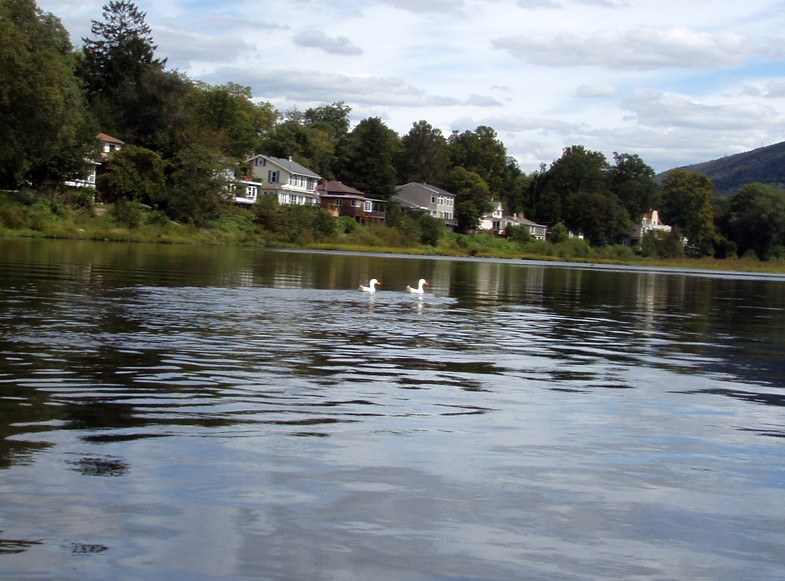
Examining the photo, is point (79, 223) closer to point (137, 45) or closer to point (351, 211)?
point (137, 45)

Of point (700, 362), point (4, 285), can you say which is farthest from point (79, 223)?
point (700, 362)

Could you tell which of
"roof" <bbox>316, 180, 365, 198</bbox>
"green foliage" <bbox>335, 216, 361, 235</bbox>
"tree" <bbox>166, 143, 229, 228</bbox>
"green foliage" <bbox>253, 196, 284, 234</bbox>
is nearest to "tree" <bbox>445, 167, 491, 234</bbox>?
"roof" <bbox>316, 180, 365, 198</bbox>

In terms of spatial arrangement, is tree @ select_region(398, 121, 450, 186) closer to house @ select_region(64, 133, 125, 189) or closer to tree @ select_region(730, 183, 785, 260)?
tree @ select_region(730, 183, 785, 260)

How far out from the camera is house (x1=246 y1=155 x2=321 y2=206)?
466 ft

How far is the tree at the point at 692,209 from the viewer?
179500 millimetres

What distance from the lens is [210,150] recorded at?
10956 centimetres

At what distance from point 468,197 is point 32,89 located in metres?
104

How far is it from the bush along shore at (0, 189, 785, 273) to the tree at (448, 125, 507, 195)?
1254 inches

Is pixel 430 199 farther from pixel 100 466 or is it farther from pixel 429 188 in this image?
pixel 100 466

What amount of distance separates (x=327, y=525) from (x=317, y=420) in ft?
13.1

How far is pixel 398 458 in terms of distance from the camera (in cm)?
1021

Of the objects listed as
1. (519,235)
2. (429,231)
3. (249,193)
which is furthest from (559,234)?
(249,193)

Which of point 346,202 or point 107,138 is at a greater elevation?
point 107,138

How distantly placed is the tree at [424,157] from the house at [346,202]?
29.0 metres
